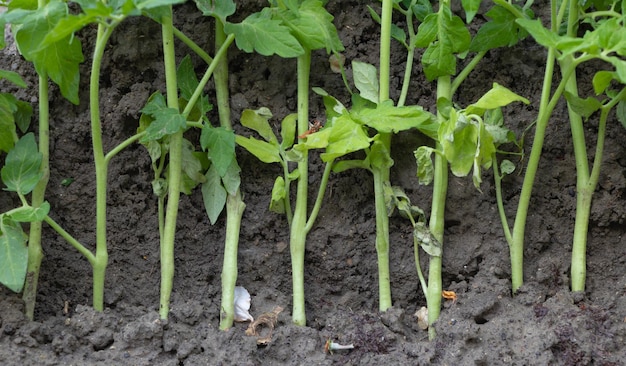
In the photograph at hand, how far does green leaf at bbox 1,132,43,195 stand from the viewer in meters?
1.40

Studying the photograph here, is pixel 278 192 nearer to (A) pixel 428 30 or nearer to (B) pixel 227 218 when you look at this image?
(B) pixel 227 218

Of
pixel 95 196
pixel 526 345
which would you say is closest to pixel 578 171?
pixel 526 345

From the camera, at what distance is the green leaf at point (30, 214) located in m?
1.34

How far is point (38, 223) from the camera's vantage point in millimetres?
1452

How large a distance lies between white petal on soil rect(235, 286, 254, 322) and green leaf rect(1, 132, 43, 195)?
439 mm

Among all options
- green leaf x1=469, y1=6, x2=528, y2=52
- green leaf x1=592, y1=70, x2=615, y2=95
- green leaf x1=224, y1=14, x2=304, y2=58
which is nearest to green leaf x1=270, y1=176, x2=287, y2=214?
green leaf x1=224, y1=14, x2=304, y2=58

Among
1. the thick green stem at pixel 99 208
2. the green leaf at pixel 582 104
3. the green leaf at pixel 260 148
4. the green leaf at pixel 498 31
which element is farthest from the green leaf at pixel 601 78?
the thick green stem at pixel 99 208

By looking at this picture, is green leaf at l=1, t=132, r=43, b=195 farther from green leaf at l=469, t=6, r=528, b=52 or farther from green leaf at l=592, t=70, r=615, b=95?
green leaf at l=592, t=70, r=615, b=95

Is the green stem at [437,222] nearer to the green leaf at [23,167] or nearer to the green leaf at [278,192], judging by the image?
the green leaf at [278,192]

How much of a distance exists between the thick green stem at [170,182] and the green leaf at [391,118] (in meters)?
0.35

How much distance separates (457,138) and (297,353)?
19.0 inches

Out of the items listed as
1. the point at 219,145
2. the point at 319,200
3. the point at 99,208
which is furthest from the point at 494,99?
the point at 99,208

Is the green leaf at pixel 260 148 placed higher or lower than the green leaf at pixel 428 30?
lower

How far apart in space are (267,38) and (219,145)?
221 mm
